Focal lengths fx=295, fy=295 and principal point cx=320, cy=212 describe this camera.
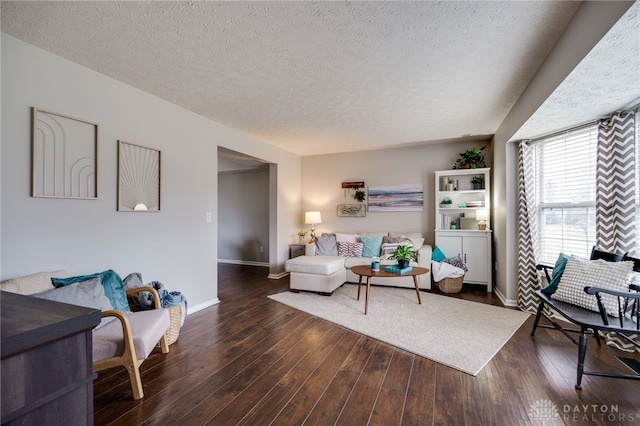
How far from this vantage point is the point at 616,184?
8.42 feet

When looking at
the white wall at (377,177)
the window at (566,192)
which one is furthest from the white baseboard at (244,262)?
the window at (566,192)

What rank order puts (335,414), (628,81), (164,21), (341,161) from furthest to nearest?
1. (341,161)
2. (628,81)
3. (164,21)
4. (335,414)

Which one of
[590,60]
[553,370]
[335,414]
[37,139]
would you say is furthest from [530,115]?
[37,139]

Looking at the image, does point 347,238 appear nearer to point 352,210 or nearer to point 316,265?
point 352,210

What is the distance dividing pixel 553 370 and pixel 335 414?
5.63ft

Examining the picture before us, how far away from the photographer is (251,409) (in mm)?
1786

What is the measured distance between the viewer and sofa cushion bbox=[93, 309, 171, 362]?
1.86 m

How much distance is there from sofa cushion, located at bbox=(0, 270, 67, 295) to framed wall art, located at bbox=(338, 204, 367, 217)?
4460mm

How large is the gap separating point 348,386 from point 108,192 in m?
2.60

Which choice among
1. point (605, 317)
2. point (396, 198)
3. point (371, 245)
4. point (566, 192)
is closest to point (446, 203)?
point (396, 198)

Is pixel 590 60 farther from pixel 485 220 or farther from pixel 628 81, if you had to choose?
pixel 485 220

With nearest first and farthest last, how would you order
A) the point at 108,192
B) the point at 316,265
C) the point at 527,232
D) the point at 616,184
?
the point at 616,184, the point at 108,192, the point at 527,232, the point at 316,265

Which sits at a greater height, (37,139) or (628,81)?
(628,81)

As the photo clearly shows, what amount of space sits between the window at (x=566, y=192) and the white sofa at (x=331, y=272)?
153 cm
